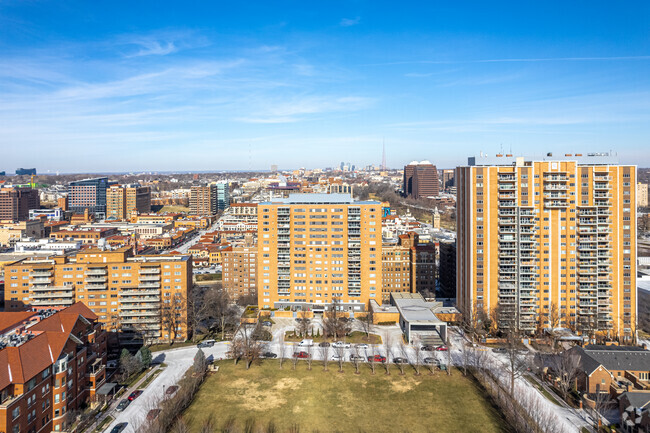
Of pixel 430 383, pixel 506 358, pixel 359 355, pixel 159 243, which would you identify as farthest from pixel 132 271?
pixel 159 243

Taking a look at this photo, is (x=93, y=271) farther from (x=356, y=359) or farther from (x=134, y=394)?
(x=356, y=359)

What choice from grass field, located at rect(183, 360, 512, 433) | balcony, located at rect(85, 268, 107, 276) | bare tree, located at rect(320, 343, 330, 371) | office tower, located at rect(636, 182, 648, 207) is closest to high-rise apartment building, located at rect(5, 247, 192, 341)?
balcony, located at rect(85, 268, 107, 276)

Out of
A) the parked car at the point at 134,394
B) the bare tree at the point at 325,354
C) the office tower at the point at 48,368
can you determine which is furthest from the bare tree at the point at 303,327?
the office tower at the point at 48,368

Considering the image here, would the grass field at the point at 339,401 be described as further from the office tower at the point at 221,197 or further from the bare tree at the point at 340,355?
the office tower at the point at 221,197

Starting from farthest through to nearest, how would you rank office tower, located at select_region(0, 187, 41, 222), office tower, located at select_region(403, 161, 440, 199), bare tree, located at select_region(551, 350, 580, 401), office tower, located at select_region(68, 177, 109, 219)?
office tower, located at select_region(403, 161, 440, 199) → office tower, located at select_region(68, 177, 109, 219) → office tower, located at select_region(0, 187, 41, 222) → bare tree, located at select_region(551, 350, 580, 401)

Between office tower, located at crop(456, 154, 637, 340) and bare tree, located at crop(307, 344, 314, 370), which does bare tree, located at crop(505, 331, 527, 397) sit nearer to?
office tower, located at crop(456, 154, 637, 340)
